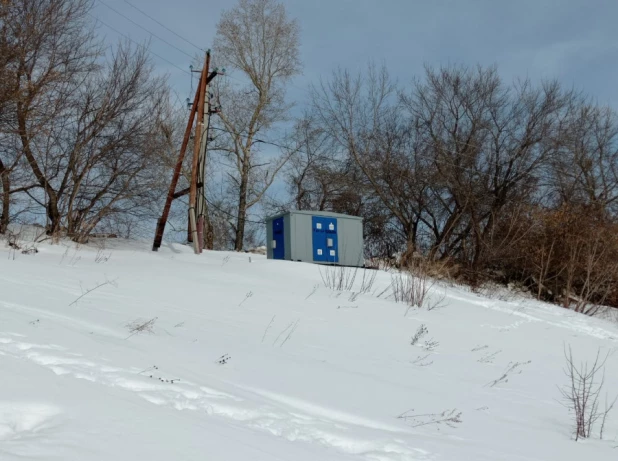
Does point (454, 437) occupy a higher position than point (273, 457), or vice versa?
point (273, 457)

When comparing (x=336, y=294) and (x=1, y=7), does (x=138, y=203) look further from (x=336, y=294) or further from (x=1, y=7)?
(x=336, y=294)

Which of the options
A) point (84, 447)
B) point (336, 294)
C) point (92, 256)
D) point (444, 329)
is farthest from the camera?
point (92, 256)

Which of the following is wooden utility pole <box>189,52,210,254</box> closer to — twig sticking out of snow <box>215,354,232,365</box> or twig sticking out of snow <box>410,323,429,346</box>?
twig sticking out of snow <box>410,323,429,346</box>

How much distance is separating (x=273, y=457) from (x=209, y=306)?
377 centimetres

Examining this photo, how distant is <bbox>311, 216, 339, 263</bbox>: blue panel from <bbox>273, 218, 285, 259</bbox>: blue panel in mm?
850

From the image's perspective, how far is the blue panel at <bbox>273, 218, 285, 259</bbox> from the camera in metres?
13.9

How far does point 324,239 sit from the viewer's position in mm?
14000

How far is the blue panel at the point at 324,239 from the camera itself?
1384 centimetres

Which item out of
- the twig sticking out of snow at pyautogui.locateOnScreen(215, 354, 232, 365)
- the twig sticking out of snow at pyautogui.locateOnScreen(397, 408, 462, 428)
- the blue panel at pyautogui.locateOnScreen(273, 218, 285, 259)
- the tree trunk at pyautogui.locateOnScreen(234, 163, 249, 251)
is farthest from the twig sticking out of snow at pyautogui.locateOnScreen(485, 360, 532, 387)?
the tree trunk at pyautogui.locateOnScreen(234, 163, 249, 251)

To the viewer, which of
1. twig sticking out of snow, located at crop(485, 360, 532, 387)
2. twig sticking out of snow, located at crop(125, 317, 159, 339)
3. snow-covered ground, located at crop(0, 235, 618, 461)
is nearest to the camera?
snow-covered ground, located at crop(0, 235, 618, 461)

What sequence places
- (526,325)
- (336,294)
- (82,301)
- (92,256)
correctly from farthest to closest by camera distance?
(92,256)
(526,325)
(336,294)
(82,301)

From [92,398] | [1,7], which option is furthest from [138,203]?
[92,398]

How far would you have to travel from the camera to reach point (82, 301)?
14.5 ft

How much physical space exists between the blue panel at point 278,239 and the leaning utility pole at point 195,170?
200 centimetres
